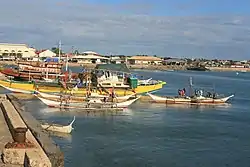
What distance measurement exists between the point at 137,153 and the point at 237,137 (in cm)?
867

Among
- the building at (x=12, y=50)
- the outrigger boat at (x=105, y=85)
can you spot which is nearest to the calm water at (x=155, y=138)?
the outrigger boat at (x=105, y=85)

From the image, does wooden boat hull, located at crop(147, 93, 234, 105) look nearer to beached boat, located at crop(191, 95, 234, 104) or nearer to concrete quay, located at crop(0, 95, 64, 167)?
beached boat, located at crop(191, 95, 234, 104)

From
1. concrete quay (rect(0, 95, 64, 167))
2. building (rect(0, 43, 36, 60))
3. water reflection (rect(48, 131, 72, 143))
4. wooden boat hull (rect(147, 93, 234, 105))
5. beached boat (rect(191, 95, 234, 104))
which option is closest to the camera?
concrete quay (rect(0, 95, 64, 167))

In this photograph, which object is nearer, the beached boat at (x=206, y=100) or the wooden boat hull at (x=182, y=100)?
the wooden boat hull at (x=182, y=100)

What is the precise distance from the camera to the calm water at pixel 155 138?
67.6 feet

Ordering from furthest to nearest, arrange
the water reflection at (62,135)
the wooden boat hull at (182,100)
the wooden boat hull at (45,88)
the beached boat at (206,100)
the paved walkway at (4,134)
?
the beached boat at (206,100) → the wooden boat hull at (182,100) → the wooden boat hull at (45,88) → the water reflection at (62,135) → the paved walkway at (4,134)

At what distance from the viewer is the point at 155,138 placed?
26.2 metres

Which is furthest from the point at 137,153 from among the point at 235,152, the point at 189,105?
the point at 189,105

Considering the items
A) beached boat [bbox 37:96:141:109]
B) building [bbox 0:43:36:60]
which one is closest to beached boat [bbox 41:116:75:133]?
beached boat [bbox 37:96:141:109]

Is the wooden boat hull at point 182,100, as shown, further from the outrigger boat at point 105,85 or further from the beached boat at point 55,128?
the beached boat at point 55,128

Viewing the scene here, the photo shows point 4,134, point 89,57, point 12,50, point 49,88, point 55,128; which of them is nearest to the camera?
point 4,134

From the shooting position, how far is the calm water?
811 inches

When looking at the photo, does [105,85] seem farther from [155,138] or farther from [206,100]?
[155,138]

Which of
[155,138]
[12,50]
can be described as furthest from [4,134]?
[12,50]
